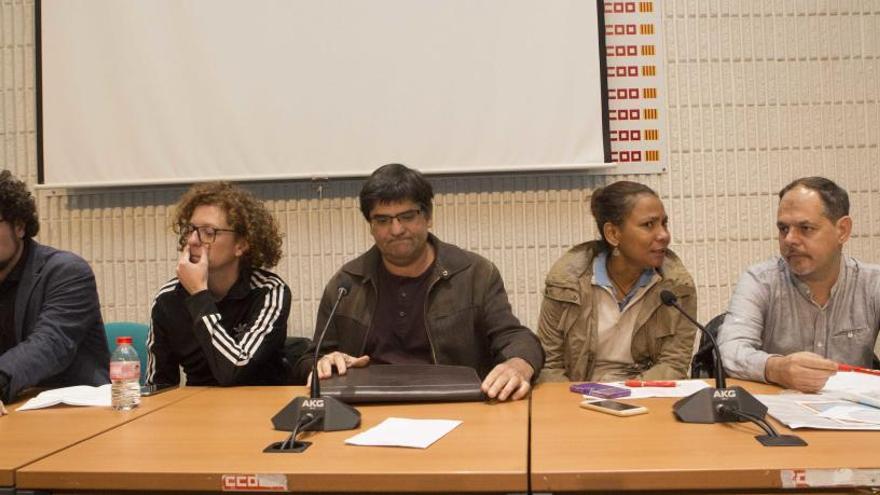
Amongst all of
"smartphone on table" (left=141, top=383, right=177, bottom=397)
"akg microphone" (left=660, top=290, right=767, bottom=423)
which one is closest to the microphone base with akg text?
"akg microphone" (left=660, top=290, right=767, bottom=423)

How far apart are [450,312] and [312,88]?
1405mm

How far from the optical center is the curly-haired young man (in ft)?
7.41

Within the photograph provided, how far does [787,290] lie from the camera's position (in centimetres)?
230

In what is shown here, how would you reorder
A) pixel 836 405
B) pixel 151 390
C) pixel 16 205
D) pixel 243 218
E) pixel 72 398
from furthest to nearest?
pixel 243 218
pixel 16 205
pixel 151 390
pixel 72 398
pixel 836 405

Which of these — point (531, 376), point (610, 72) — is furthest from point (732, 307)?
point (610, 72)

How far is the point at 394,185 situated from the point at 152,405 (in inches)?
38.0

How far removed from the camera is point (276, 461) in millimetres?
1287

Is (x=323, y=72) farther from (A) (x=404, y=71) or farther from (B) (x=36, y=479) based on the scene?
(B) (x=36, y=479)

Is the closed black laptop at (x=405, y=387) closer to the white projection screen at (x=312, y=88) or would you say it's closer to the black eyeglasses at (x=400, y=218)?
the black eyeglasses at (x=400, y=218)

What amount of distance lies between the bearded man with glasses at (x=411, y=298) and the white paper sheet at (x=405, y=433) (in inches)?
31.4

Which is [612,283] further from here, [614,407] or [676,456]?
[676,456]

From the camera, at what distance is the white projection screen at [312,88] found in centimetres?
318

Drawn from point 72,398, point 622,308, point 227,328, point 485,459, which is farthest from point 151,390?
point 622,308

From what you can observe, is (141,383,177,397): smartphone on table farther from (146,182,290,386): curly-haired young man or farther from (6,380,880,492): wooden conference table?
(6,380,880,492): wooden conference table
